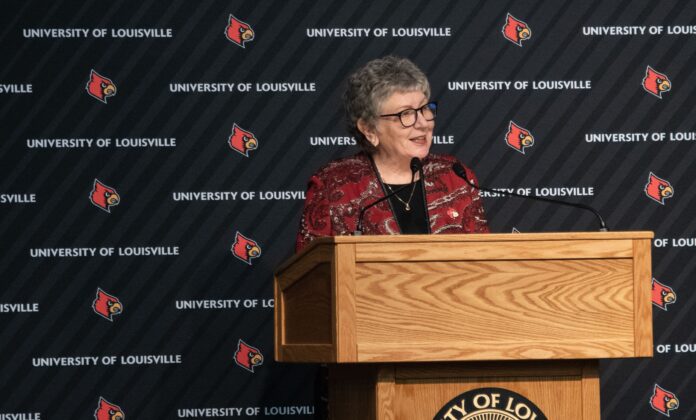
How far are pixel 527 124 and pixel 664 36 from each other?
0.71 metres

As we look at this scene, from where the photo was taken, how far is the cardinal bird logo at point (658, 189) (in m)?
4.56

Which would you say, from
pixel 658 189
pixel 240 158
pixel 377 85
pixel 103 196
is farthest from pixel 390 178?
pixel 658 189

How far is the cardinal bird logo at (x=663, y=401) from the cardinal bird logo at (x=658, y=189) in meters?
0.80

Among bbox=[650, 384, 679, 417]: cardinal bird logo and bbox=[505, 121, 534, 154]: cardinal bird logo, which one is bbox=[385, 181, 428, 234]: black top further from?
bbox=[650, 384, 679, 417]: cardinal bird logo

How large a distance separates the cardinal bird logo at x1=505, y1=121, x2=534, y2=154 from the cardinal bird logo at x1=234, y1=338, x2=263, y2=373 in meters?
1.38

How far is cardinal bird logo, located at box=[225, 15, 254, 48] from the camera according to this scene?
4.48 metres

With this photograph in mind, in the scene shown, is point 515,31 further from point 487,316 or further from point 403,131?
point 487,316

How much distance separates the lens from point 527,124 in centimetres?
455

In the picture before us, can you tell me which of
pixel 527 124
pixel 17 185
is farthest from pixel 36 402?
pixel 527 124

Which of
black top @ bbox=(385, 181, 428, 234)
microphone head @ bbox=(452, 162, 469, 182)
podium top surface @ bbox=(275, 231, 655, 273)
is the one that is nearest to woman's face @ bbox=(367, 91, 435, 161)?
black top @ bbox=(385, 181, 428, 234)

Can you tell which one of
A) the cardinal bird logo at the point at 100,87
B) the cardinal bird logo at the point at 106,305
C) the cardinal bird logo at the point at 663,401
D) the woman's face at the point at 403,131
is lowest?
the cardinal bird logo at the point at 106,305

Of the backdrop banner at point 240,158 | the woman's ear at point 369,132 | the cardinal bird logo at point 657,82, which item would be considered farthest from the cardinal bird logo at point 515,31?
the woman's ear at point 369,132

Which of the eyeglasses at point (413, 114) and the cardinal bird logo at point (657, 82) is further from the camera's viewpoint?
the cardinal bird logo at point (657, 82)

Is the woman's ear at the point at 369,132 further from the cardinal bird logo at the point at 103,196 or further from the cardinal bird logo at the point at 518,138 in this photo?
the cardinal bird logo at the point at 103,196
